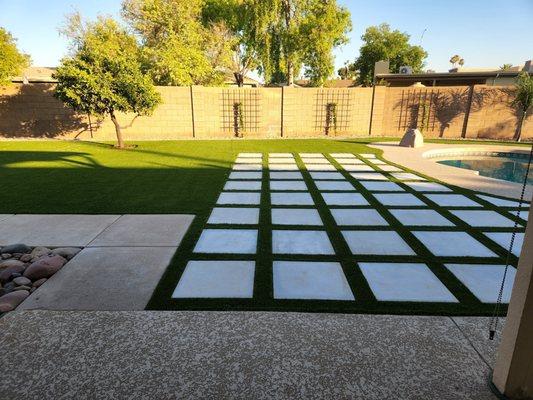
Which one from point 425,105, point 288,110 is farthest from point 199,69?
point 425,105

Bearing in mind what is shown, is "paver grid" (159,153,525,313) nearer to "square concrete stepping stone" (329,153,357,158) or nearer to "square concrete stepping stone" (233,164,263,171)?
"square concrete stepping stone" (233,164,263,171)

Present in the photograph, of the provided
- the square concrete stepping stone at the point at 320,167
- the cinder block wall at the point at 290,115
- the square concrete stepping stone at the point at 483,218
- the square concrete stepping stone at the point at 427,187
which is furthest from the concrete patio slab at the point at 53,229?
the cinder block wall at the point at 290,115

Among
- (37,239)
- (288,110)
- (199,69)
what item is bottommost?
(37,239)

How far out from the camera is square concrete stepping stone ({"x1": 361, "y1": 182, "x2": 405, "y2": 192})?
6426 mm

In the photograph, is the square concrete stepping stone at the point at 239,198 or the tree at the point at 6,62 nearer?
the square concrete stepping stone at the point at 239,198

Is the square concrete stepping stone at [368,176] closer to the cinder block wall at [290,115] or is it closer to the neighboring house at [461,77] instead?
the cinder block wall at [290,115]

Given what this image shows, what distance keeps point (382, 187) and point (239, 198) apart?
9.73 feet

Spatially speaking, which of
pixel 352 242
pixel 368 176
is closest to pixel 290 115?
pixel 368 176

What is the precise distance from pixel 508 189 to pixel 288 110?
10.5m

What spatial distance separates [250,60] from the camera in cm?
2825

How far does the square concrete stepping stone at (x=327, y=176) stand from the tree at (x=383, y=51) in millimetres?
35663

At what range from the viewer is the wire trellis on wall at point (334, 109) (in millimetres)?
15281

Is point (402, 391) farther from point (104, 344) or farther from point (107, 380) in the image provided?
point (104, 344)

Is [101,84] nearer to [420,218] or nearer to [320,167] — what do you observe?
[320,167]
